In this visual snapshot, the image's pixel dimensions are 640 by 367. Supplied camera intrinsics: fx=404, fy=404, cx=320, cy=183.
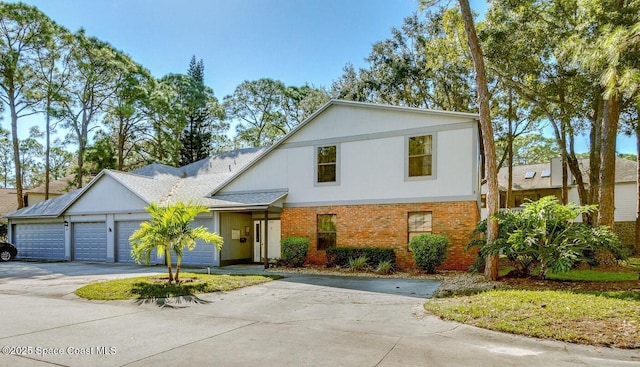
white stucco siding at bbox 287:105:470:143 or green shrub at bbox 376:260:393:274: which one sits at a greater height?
white stucco siding at bbox 287:105:470:143

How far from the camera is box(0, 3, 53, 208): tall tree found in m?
26.6

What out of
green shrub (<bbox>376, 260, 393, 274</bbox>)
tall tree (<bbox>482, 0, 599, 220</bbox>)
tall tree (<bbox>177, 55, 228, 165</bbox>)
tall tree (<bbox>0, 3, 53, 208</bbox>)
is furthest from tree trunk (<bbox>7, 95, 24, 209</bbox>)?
tall tree (<bbox>482, 0, 599, 220</bbox>)

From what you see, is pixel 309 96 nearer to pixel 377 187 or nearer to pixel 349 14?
pixel 349 14

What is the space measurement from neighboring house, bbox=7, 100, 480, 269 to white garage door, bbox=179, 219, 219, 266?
4cm

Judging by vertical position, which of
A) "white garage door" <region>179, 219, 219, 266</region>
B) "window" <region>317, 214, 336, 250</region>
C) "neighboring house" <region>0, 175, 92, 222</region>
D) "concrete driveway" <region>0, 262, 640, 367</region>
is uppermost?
"neighboring house" <region>0, 175, 92, 222</region>

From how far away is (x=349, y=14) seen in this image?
18.8 metres

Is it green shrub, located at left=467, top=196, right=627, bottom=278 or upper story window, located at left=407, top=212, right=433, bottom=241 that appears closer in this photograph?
green shrub, located at left=467, top=196, right=627, bottom=278

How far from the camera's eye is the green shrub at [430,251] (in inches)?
512

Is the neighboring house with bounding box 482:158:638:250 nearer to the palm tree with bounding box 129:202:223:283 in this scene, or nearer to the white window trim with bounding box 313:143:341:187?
the white window trim with bounding box 313:143:341:187

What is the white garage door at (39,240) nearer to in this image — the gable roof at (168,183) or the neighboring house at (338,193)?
the gable roof at (168,183)

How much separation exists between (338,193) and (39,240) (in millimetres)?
17923

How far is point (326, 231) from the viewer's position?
621 inches

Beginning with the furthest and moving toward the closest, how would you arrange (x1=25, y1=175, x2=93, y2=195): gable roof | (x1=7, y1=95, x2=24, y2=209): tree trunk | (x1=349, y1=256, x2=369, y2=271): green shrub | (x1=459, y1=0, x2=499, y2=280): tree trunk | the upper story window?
(x1=25, y1=175, x2=93, y2=195): gable roof
(x1=7, y1=95, x2=24, y2=209): tree trunk
the upper story window
(x1=349, y1=256, x2=369, y2=271): green shrub
(x1=459, y1=0, x2=499, y2=280): tree trunk

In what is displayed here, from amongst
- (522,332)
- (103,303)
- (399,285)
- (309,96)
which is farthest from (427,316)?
(309,96)
